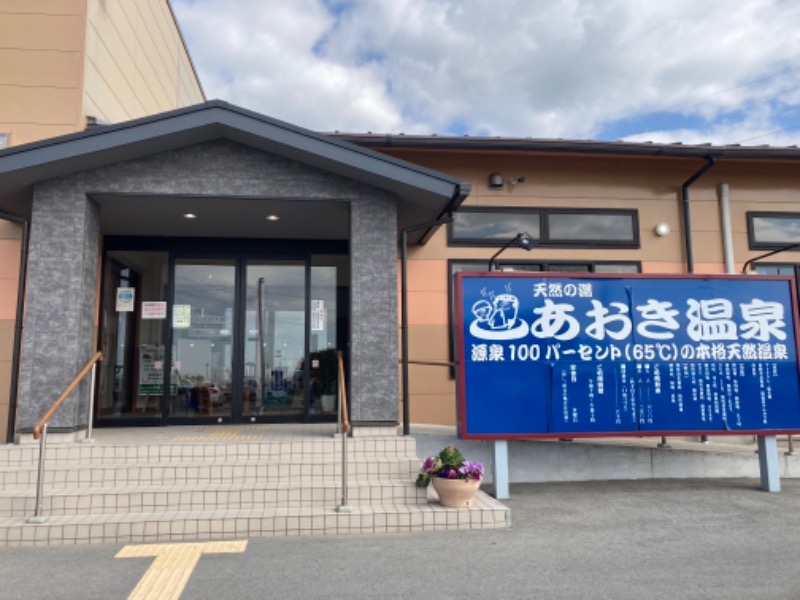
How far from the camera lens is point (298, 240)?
8672 millimetres

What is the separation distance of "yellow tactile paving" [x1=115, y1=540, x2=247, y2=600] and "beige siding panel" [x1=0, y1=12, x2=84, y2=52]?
6749mm

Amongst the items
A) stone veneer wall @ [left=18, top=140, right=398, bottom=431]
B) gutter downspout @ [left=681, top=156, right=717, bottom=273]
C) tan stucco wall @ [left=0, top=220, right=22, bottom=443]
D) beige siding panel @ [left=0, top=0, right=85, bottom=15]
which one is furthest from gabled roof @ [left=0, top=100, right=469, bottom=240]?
gutter downspout @ [left=681, top=156, right=717, bottom=273]

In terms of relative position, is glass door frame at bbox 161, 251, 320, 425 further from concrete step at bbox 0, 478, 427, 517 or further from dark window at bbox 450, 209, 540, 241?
concrete step at bbox 0, 478, 427, 517

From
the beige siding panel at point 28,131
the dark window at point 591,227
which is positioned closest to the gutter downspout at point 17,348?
the beige siding panel at point 28,131

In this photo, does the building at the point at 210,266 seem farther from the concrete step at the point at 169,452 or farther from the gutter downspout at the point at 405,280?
the concrete step at the point at 169,452

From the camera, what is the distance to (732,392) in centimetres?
670

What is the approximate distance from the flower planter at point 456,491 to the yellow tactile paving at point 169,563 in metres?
1.73

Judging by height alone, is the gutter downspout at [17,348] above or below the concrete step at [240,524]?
above

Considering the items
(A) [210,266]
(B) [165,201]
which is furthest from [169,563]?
(A) [210,266]

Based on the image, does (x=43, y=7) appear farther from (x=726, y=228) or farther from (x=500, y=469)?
(x=726, y=228)

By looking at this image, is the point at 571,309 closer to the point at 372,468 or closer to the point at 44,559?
the point at 372,468

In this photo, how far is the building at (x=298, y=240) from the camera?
6.25 metres

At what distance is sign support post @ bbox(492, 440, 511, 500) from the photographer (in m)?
6.32

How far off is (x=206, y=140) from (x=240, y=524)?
162 inches
